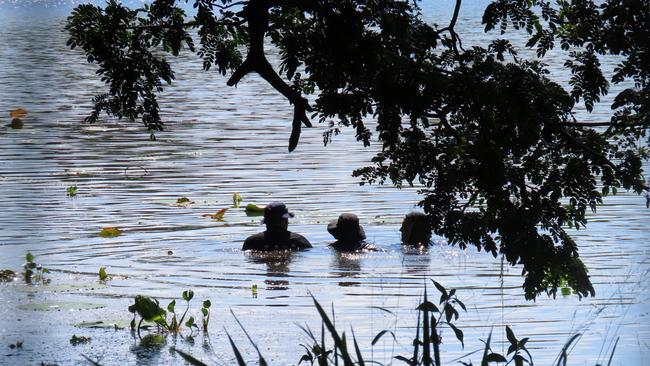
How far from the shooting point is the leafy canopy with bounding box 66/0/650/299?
708 centimetres

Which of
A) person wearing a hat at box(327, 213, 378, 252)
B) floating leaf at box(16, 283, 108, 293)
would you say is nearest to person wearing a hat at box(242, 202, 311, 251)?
person wearing a hat at box(327, 213, 378, 252)

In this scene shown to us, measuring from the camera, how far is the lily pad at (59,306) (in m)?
11.8

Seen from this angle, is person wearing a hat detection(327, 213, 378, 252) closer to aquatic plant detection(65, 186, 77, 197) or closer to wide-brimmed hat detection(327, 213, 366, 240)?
wide-brimmed hat detection(327, 213, 366, 240)

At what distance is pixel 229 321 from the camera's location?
1130 centimetres

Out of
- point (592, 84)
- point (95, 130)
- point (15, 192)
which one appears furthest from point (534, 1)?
point (95, 130)

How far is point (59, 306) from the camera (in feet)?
38.8

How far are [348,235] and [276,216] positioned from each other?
870 mm

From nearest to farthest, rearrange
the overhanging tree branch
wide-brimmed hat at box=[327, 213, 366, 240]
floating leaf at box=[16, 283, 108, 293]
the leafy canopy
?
the leafy canopy < the overhanging tree branch < floating leaf at box=[16, 283, 108, 293] < wide-brimmed hat at box=[327, 213, 366, 240]

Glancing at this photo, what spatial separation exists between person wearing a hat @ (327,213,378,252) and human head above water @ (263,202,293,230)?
62cm

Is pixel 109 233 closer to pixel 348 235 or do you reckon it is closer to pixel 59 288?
pixel 348 235

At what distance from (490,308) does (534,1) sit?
4.29 m

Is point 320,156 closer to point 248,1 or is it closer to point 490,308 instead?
point 490,308

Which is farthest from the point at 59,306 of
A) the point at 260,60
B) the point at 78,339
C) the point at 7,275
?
the point at 260,60

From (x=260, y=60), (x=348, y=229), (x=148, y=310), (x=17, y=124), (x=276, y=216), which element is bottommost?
(x=148, y=310)
